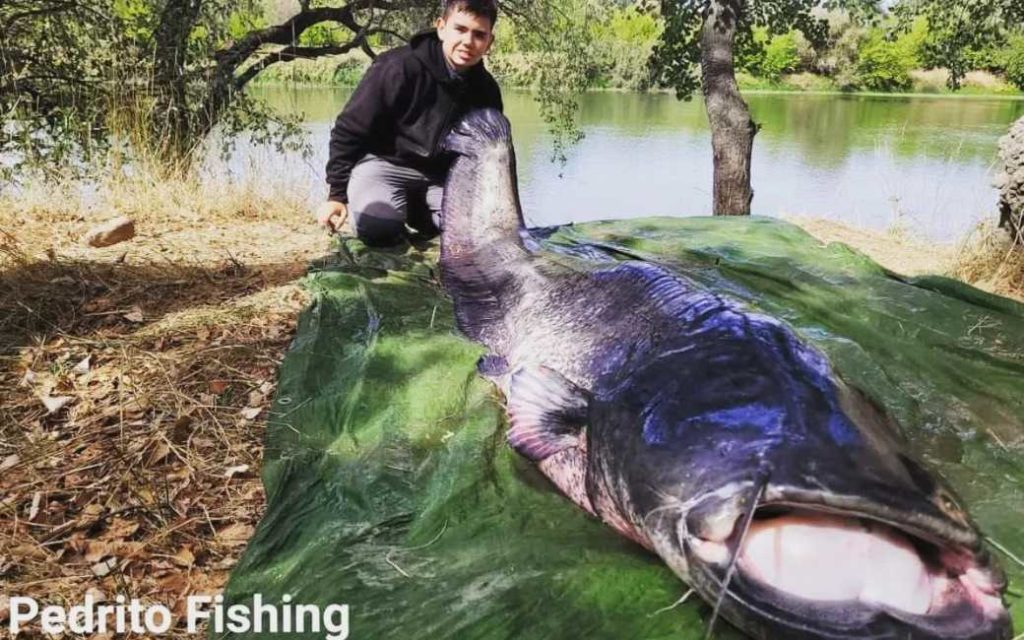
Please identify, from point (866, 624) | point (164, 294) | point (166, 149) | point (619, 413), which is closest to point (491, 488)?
point (619, 413)

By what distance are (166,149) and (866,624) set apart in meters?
6.39

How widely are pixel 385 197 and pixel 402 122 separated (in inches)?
16.0

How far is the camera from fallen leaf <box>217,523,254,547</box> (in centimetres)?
201

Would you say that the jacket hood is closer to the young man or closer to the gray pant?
the young man

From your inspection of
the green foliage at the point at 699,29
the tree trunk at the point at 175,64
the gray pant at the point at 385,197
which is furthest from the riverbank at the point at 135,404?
the green foliage at the point at 699,29

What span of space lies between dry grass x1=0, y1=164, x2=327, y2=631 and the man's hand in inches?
13.1

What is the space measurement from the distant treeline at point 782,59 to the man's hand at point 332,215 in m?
4.44

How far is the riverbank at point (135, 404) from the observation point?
1.93m

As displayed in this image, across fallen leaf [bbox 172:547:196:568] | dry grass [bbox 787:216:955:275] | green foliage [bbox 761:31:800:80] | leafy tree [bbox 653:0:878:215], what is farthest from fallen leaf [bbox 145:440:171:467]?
green foliage [bbox 761:31:800:80]

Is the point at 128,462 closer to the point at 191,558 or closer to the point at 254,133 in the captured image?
the point at 191,558

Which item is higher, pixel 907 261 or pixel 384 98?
pixel 384 98

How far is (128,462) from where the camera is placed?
2.25m

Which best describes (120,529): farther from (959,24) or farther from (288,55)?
(959,24)

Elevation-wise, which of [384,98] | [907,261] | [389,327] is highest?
[384,98]
